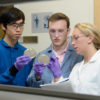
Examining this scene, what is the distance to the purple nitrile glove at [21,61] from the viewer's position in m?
0.81

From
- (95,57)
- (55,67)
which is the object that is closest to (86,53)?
Answer: (95,57)

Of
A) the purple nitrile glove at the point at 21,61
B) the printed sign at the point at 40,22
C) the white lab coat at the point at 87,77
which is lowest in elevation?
the white lab coat at the point at 87,77

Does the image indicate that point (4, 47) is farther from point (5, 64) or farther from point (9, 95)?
point (9, 95)

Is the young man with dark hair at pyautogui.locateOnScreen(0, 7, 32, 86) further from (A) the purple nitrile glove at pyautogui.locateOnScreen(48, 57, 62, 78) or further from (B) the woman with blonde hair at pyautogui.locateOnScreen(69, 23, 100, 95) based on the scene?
(B) the woman with blonde hair at pyautogui.locateOnScreen(69, 23, 100, 95)

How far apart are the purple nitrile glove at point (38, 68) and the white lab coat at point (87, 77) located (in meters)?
0.13

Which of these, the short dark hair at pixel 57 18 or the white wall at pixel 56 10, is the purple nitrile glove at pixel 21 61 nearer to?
the white wall at pixel 56 10

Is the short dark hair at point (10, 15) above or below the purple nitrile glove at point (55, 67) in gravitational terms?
→ above

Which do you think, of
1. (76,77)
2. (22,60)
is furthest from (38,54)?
(76,77)

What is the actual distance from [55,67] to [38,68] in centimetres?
7

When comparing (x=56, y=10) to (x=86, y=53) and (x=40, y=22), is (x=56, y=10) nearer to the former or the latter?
(x=40, y=22)

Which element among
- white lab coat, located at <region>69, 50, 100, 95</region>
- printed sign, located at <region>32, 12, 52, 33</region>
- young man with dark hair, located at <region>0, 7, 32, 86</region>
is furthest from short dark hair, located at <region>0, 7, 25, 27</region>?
white lab coat, located at <region>69, 50, 100, 95</region>

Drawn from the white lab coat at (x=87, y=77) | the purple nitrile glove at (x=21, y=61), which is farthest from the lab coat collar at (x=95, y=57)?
the purple nitrile glove at (x=21, y=61)

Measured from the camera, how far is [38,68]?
82 cm

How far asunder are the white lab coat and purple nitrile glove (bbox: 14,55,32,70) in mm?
203
